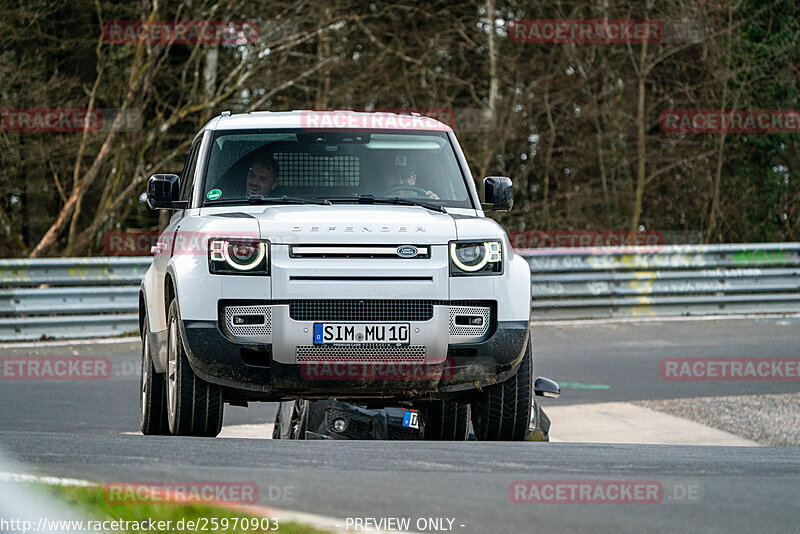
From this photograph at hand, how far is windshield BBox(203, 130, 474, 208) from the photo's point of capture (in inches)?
311

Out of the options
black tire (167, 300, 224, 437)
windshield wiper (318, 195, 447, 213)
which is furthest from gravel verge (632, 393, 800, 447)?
black tire (167, 300, 224, 437)

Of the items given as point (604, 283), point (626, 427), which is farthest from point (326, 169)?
point (604, 283)

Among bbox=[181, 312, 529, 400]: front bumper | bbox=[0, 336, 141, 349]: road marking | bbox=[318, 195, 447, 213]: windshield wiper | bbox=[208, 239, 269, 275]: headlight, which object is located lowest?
bbox=[0, 336, 141, 349]: road marking

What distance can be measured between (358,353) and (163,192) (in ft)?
6.75

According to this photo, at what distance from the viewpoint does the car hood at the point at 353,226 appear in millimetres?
6891

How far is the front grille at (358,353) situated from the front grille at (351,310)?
0.15 meters

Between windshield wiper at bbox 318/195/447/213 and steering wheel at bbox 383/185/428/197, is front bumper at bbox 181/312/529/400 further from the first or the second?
steering wheel at bbox 383/185/428/197

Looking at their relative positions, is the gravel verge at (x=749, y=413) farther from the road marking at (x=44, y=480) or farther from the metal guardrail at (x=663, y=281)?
the road marking at (x=44, y=480)

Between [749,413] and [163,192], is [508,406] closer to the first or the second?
[163,192]

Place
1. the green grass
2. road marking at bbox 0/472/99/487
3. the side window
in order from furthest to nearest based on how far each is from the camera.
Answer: the side window → road marking at bbox 0/472/99/487 → the green grass

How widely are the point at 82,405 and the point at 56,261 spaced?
460 centimetres

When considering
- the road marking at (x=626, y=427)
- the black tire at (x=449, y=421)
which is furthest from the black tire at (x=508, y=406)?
the road marking at (x=626, y=427)

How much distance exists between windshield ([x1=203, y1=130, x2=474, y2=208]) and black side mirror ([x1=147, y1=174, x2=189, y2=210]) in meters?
0.28

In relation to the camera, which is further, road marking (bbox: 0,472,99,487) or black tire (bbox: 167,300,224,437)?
black tire (bbox: 167,300,224,437)
